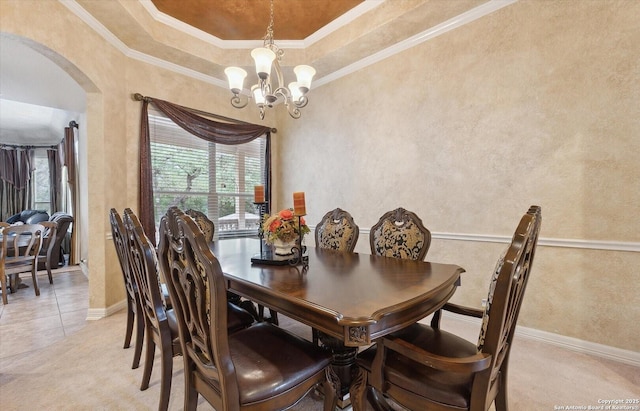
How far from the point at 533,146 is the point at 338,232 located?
1814 millimetres

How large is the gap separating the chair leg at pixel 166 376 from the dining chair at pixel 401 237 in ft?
4.94

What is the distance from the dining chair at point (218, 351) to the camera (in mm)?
949

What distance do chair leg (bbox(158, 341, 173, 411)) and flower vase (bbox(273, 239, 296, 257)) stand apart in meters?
0.78

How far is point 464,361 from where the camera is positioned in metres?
0.94

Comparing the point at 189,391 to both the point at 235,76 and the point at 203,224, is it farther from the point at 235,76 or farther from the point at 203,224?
the point at 235,76

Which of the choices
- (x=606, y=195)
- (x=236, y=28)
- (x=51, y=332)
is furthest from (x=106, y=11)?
(x=606, y=195)

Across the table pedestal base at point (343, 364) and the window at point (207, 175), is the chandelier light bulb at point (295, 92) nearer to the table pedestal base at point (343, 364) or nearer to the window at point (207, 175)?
the table pedestal base at point (343, 364)

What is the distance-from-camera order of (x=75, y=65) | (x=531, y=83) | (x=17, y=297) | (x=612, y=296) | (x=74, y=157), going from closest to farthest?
1. (x=612, y=296)
2. (x=531, y=83)
3. (x=75, y=65)
4. (x=17, y=297)
5. (x=74, y=157)

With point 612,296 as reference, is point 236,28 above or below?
above

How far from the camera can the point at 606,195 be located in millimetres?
2096

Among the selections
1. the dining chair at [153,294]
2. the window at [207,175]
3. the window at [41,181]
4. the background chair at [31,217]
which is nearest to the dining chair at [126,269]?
the dining chair at [153,294]

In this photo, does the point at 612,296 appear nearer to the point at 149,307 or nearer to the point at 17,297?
the point at 149,307

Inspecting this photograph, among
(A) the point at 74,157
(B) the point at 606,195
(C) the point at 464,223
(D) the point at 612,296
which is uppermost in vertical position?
(A) the point at 74,157

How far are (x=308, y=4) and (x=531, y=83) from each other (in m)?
2.25
